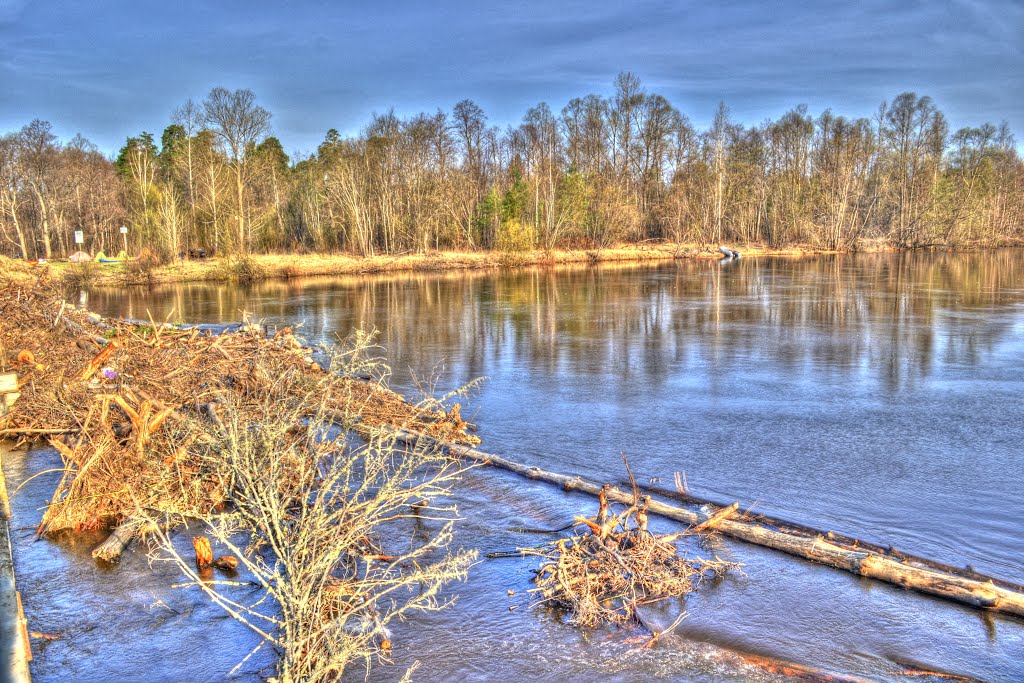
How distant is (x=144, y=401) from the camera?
9.64 m

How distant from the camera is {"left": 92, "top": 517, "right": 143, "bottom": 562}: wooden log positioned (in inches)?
335

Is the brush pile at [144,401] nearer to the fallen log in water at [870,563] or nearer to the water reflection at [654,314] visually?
the water reflection at [654,314]

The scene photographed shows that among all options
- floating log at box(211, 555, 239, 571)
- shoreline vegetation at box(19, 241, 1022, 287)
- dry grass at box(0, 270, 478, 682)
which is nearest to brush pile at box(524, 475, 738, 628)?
dry grass at box(0, 270, 478, 682)

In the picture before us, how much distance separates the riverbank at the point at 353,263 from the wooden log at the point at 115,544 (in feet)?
123

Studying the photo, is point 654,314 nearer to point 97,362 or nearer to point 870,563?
point 97,362

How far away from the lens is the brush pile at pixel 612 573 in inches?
278

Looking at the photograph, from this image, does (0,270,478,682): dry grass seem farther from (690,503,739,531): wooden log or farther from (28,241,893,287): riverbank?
(28,241,893,287): riverbank

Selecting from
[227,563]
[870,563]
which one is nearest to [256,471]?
[227,563]

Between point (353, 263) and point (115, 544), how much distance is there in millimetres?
48335

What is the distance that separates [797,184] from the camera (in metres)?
74.8

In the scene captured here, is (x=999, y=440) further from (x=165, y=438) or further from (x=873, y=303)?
(x=873, y=303)

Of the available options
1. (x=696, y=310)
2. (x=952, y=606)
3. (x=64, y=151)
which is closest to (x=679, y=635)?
(x=952, y=606)

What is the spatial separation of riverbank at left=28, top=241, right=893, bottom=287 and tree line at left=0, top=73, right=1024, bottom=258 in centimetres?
165

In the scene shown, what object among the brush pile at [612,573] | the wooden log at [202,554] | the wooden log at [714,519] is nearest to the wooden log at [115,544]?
the wooden log at [202,554]
